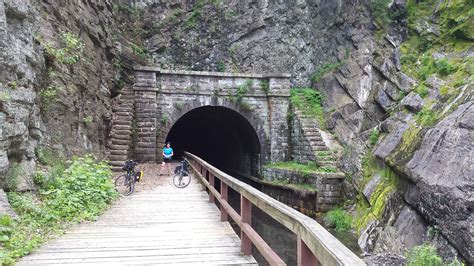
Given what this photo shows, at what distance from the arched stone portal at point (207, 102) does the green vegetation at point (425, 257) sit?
10410 millimetres

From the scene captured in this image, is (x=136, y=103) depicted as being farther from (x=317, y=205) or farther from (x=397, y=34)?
(x=397, y=34)

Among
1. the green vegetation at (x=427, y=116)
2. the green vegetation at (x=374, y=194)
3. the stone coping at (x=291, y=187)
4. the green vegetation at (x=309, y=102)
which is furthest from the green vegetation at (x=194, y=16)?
the green vegetation at (x=427, y=116)

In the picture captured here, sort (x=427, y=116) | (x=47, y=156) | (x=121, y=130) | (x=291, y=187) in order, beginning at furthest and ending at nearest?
(x=121, y=130) < (x=291, y=187) < (x=427, y=116) < (x=47, y=156)

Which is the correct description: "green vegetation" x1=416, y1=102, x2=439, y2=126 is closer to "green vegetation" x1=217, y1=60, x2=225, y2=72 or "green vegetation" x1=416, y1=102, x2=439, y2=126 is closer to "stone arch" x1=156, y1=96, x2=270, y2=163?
"stone arch" x1=156, y1=96, x2=270, y2=163

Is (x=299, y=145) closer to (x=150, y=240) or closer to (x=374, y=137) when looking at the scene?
(x=374, y=137)

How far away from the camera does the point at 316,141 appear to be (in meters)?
14.7

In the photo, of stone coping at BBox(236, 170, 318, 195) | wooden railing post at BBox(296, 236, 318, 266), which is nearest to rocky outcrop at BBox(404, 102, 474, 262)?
stone coping at BBox(236, 170, 318, 195)

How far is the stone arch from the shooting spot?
15758 mm

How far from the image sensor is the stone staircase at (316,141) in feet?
45.0

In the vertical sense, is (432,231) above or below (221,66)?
below

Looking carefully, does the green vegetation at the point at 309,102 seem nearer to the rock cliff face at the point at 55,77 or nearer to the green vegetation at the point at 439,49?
the green vegetation at the point at 439,49

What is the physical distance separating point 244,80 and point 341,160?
5977mm

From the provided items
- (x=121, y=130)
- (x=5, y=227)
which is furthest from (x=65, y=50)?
(x=5, y=227)

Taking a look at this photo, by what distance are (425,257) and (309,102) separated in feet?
39.2
